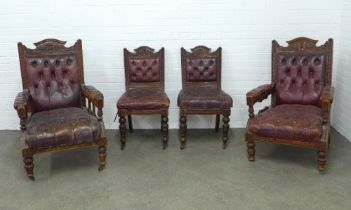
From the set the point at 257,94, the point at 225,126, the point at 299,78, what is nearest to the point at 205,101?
the point at 225,126

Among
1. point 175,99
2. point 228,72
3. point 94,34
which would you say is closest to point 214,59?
point 228,72

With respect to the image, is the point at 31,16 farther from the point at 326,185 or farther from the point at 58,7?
the point at 326,185

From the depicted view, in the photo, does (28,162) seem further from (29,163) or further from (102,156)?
(102,156)

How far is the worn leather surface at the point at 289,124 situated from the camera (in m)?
3.08

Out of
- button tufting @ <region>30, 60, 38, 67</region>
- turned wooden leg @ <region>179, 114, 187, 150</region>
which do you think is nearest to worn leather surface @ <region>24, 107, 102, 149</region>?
button tufting @ <region>30, 60, 38, 67</region>

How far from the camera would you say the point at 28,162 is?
3.09 metres

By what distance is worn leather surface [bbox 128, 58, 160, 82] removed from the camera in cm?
395

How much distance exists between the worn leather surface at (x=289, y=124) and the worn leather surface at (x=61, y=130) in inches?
52.4

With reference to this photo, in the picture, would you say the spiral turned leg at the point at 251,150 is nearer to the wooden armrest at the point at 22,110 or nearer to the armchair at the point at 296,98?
the armchair at the point at 296,98

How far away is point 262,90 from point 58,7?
2212 mm

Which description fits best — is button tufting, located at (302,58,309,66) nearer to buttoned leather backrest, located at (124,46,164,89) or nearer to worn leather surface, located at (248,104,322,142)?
worn leather surface, located at (248,104,322,142)

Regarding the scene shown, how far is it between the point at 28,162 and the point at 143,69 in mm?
1464

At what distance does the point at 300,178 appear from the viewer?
10.2 ft

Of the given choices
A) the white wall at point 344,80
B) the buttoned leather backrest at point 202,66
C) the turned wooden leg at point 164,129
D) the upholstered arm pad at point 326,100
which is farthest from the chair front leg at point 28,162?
the white wall at point 344,80
